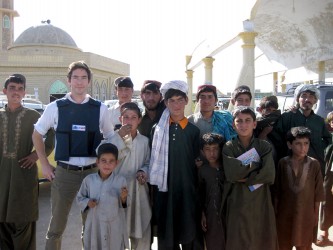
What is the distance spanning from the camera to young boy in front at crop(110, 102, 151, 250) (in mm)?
2925

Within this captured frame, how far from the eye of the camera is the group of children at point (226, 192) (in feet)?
8.95

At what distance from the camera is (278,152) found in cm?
343

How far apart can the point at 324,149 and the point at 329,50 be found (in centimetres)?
1087

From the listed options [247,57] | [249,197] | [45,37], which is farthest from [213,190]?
[45,37]

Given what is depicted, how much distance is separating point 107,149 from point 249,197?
3.86 ft

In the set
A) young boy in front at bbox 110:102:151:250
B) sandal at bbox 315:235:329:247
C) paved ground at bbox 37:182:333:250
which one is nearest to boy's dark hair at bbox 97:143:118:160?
young boy in front at bbox 110:102:151:250

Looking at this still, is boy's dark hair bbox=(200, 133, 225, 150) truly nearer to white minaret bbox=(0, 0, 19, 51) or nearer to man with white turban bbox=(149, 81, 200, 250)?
man with white turban bbox=(149, 81, 200, 250)

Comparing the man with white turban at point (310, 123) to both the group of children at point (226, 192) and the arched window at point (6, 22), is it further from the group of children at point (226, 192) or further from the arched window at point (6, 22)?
the arched window at point (6, 22)

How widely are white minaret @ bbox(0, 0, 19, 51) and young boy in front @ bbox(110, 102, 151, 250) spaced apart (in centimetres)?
4591

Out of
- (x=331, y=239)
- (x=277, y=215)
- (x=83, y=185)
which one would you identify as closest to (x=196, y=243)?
(x=277, y=215)

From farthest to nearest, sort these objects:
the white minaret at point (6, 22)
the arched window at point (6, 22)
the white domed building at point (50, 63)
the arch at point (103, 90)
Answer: the arched window at point (6, 22) → the white minaret at point (6, 22) → the arch at point (103, 90) → the white domed building at point (50, 63)

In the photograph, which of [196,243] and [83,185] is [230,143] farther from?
[83,185]

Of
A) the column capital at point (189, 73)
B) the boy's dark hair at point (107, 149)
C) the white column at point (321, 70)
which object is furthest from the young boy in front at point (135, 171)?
the column capital at point (189, 73)

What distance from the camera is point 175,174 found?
9.46 ft
